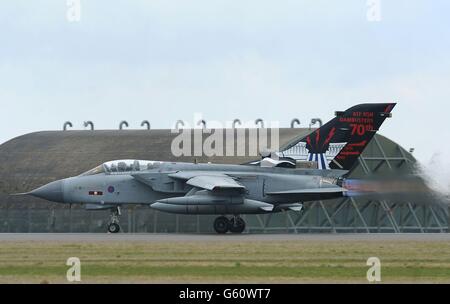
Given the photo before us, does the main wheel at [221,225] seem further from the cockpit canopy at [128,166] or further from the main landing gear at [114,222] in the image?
the main landing gear at [114,222]

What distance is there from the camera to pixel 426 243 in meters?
32.9

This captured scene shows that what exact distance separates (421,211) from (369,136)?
1012 centimetres

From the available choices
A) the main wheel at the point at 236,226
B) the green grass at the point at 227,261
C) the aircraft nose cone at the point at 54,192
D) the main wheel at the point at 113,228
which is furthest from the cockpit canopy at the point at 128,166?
the green grass at the point at 227,261

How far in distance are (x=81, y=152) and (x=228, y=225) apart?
20.1 metres

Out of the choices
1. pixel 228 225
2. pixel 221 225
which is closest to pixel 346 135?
pixel 228 225

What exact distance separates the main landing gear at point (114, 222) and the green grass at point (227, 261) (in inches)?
367

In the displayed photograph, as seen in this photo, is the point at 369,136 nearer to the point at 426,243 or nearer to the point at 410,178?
the point at 410,178

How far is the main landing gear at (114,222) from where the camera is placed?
138 feet

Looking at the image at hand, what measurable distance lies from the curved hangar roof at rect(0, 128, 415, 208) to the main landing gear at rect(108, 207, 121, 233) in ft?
41.7

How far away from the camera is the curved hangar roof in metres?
54.8

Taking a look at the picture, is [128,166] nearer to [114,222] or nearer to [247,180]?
[114,222]

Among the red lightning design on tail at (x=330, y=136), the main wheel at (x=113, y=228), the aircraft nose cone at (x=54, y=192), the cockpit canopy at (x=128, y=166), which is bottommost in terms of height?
the main wheel at (x=113, y=228)

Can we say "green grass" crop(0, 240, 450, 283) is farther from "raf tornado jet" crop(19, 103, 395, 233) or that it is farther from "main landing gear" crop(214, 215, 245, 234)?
"main landing gear" crop(214, 215, 245, 234)

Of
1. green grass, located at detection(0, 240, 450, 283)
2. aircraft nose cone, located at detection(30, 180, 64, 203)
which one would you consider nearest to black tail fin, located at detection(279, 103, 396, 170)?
green grass, located at detection(0, 240, 450, 283)
